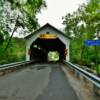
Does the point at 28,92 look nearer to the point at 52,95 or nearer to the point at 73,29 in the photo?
the point at 52,95

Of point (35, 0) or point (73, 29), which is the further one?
→ point (73, 29)

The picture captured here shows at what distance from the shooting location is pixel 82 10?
43.7 meters

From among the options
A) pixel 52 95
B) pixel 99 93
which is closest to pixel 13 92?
pixel 52 95

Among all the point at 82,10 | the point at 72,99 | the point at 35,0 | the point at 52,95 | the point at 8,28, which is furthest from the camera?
the point at 82,10

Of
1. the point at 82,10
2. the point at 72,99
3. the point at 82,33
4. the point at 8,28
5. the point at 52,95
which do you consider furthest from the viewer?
the point at 82,33

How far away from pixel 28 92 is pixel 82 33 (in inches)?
1513

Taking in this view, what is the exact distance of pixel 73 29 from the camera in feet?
155

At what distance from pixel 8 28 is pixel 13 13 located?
7.34 feet

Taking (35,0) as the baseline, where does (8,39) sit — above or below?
below

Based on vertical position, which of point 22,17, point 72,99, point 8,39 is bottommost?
point 72,99

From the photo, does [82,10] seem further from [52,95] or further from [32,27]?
[52,95]

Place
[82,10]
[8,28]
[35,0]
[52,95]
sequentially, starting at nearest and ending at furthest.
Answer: [52,95] < [35,0] < [8,28] < [82,10]

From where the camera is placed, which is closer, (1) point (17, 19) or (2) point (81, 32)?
(1) point (17, 19)

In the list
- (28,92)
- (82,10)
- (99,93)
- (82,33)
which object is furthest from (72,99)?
(82,33)
